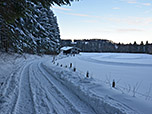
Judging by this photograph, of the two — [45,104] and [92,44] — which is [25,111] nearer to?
[45,104]

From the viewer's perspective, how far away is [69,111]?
3785 mm

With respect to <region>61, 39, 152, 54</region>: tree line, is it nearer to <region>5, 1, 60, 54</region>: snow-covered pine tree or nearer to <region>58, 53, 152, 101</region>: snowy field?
<region>5, 1, 60, 54</region>: snow-covered pine tree

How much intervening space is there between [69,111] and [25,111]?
1.48 meters

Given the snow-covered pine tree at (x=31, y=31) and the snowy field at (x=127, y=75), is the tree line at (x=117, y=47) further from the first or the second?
the snowy field at (x=127, y=75)

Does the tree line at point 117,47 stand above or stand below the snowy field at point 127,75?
above

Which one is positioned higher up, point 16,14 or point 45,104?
point 16,14

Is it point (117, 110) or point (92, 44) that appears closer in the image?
point (117, 110)

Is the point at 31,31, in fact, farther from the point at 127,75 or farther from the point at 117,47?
the point at 117,47

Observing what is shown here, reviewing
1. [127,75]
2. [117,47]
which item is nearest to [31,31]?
[127,75]

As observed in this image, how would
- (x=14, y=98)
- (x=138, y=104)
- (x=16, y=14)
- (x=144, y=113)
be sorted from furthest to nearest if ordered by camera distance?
1. (x=16, y=14)
2. (x=14, y=98)
3. (x=138, y=104)
4. (x=144, y=113)

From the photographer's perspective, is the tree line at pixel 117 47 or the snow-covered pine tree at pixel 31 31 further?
the tree line at pixel 117 47

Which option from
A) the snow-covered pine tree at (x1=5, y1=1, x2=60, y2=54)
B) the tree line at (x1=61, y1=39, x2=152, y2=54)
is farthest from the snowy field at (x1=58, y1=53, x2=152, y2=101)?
the tree line at (x1=61, y1=39, x2=152, y2=54)

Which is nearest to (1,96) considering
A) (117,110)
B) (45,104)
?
(45,104)

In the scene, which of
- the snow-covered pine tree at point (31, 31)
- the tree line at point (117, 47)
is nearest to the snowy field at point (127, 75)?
the snow-covered pine tree at point (31, 31)
